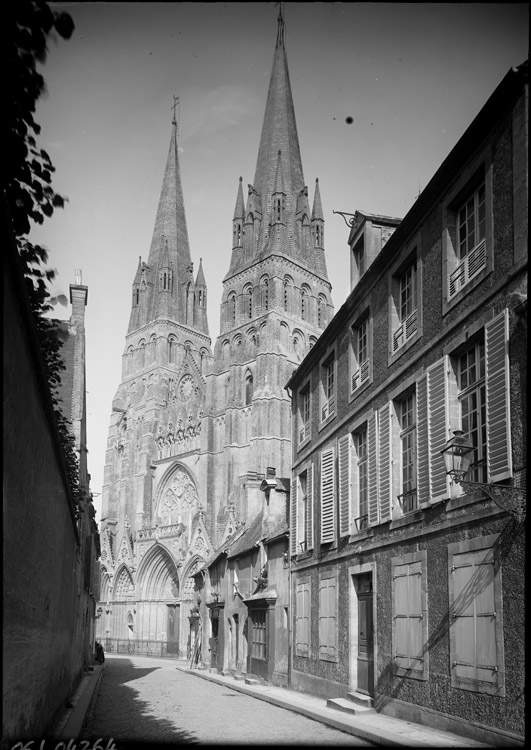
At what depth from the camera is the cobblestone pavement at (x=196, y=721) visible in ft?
35.1

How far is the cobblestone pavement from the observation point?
35.1ft

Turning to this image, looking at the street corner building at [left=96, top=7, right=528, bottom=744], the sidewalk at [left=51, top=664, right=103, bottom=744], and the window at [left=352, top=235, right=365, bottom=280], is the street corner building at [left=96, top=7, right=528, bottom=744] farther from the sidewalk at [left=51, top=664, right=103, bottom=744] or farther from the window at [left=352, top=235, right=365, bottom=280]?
the sidewalk at [left=51, top=664, right=103, bottom=744]

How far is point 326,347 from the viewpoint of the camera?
17844mm

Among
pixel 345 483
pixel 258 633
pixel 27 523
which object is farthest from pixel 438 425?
pixel 258 633

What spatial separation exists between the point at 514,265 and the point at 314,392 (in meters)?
10.2

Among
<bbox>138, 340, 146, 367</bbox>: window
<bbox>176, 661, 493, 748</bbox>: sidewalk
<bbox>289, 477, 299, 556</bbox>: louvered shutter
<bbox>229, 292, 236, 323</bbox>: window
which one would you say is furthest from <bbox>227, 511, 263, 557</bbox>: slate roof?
<bbox>138, 340, 146, 367</bbox>: window

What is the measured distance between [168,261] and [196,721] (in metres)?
67.9

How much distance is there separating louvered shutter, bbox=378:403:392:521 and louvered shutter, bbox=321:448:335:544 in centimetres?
331

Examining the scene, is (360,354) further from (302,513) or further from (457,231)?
(302,513)

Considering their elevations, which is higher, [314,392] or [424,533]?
[314,392]

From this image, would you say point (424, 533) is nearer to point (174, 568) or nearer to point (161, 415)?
point (174, 568)

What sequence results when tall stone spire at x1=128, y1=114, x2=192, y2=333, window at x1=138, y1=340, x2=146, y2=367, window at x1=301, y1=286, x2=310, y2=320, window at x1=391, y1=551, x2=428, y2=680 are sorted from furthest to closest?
tall stone spire at x1=128, y1=114, x2=192, y2=333, window at x1=138, y1=340, x2=146, y2=367, window at x1=301, y1=286, x2=310, y2=320, window at x1=391, y1=551, x2=428, y2=680

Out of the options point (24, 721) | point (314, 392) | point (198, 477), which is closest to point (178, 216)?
point (198, 477)

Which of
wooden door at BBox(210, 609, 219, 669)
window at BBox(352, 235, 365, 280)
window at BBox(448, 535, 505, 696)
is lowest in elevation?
wooden door at BBox(210, 609, 219, 669)
